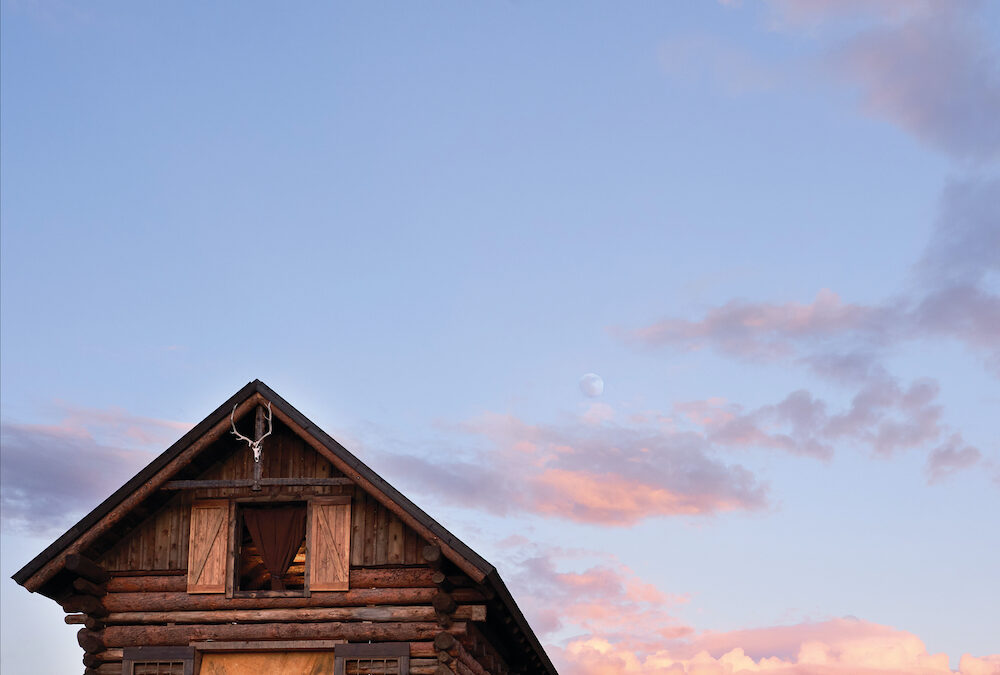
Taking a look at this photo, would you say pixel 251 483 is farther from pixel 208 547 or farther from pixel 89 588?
pixel 89 588

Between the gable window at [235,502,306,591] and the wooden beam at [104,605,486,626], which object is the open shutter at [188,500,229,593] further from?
the wooden beam at [104,605,486,626]

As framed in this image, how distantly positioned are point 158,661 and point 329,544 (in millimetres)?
3595

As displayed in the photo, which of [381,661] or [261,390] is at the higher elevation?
[261,390]

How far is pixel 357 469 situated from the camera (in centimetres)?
1997

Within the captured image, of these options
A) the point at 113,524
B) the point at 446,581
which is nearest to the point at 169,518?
the point at 113,524

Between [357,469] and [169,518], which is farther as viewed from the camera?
[169,518]

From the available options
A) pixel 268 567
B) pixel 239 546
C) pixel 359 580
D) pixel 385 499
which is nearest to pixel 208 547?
pixel 239 546

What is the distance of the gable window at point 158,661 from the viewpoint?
792 inches

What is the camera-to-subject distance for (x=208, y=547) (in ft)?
68.3

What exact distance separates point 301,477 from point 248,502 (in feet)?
3.77

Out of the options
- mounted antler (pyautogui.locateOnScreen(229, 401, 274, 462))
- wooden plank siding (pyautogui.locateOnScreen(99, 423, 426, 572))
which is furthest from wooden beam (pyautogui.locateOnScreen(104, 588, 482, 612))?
mounted antler (pyautogui.locateOnScreen(229, 401, 274, 462))

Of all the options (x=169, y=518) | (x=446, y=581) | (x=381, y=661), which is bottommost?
(x=381, y=661)

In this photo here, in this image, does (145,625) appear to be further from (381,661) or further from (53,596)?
(381,661)

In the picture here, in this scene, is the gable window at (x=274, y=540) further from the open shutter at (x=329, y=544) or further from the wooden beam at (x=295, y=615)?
the wooden beam at (x=295, y=615)
